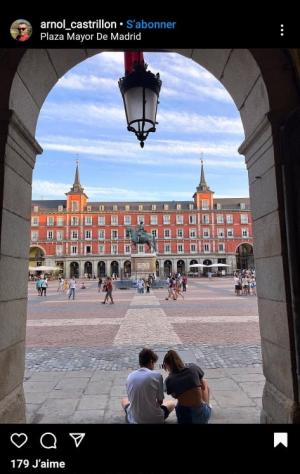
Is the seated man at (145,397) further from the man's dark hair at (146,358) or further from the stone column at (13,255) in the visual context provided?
the stone column at (13,255)

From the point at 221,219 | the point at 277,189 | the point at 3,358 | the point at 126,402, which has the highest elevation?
the point at 221,219

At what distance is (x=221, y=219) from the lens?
237 ft

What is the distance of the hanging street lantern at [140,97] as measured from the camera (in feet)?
10.7

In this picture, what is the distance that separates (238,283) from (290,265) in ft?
67.0

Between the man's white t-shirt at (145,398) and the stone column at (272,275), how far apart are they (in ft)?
3.43

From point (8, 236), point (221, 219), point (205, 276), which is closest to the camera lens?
point (8, 236)

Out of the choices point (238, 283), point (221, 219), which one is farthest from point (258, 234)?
point (221, 219)

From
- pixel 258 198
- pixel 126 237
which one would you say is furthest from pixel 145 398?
pixel 126 237
